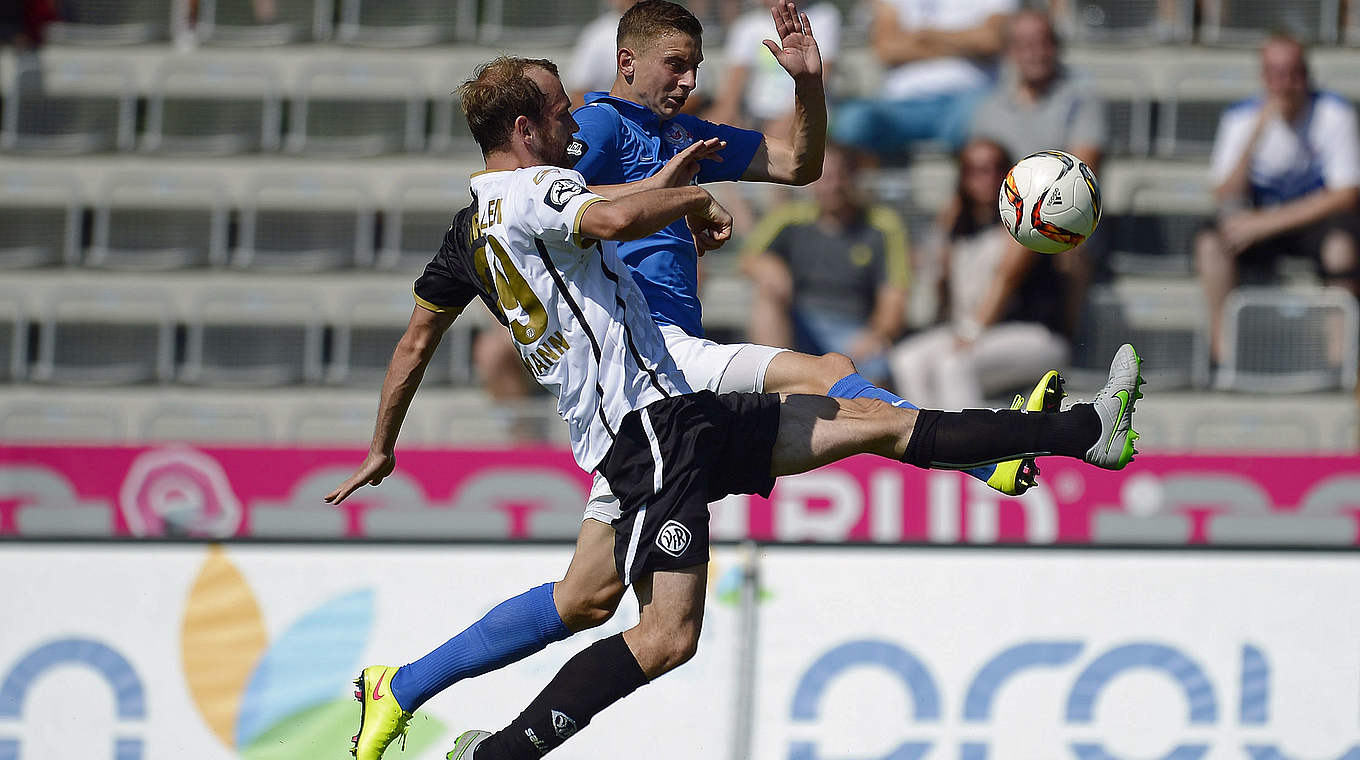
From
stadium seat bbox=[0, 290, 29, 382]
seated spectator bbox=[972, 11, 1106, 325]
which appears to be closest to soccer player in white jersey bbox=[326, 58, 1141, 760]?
seated spectator bbox=[972, 11, 1106, 325]

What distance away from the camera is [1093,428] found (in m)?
4.19

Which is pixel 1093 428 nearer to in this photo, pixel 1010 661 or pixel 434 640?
pixel 1010 661

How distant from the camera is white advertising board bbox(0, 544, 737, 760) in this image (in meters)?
5.54

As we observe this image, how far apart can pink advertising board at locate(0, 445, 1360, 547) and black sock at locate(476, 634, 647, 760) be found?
3.81m

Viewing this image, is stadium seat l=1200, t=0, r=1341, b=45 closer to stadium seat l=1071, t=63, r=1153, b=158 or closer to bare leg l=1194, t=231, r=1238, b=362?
stadium seat l=1071, t=63, r=1153, b=158

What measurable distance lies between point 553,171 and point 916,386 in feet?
16.8

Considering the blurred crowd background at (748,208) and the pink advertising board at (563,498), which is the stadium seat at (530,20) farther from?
the pink advertising board at (563,498)

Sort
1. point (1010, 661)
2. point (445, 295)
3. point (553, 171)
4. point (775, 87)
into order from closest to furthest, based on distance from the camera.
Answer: point (553, 171) → point (445, 295) → point (1010, 661) → point (775, 87)

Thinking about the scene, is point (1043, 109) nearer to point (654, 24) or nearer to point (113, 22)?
point (654, 24)

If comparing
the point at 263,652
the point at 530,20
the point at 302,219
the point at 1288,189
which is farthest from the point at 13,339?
the point at 1288,189

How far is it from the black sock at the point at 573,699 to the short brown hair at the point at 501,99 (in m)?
1.50

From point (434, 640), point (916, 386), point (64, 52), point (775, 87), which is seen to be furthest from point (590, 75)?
point (434, 640)

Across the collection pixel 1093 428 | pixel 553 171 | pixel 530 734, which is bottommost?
pixel 530 734

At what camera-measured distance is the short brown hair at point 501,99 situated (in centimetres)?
412
